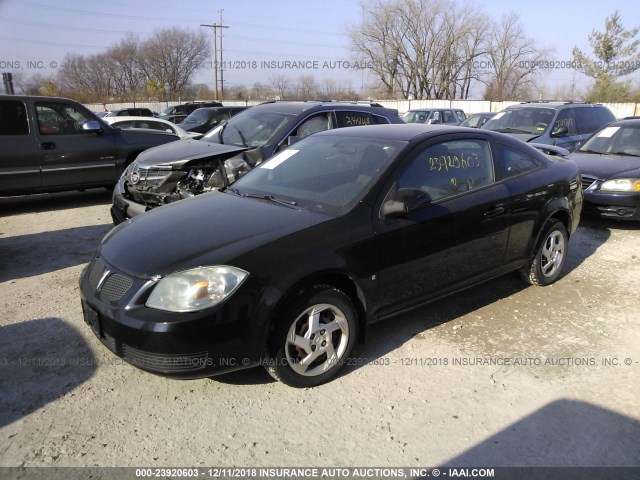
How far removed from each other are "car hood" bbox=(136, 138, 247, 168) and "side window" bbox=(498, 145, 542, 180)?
10.4 feet

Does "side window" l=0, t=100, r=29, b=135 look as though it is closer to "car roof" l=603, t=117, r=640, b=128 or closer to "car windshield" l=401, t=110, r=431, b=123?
"car roof" l=603, t=117, r=640, b=128

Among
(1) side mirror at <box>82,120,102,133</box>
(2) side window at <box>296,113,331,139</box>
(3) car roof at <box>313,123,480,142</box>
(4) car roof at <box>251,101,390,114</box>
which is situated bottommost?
(1) side mirror at <box>82,120,102,133</box>

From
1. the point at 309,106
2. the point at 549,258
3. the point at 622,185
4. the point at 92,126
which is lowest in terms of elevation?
the point at 549,258

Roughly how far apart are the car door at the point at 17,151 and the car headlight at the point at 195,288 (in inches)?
245

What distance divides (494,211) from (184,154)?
153 inches

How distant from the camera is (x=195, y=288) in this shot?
110 inches

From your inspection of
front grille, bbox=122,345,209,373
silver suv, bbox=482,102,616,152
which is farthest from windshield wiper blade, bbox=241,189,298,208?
silver suv, bbox=482,102,616,152

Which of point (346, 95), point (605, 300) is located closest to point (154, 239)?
point (605, 300)

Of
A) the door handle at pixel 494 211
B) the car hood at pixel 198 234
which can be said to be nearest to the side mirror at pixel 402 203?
the car hood at pixel 198 234

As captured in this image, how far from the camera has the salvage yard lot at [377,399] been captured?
2.63 m

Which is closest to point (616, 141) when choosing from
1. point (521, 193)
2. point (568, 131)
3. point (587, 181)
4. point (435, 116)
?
point (587, 181)

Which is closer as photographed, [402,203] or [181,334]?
[181,334]

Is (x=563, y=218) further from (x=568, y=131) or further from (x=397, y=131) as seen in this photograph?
(x=568, y=131)

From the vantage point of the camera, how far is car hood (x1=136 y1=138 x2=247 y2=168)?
19.8 feet
